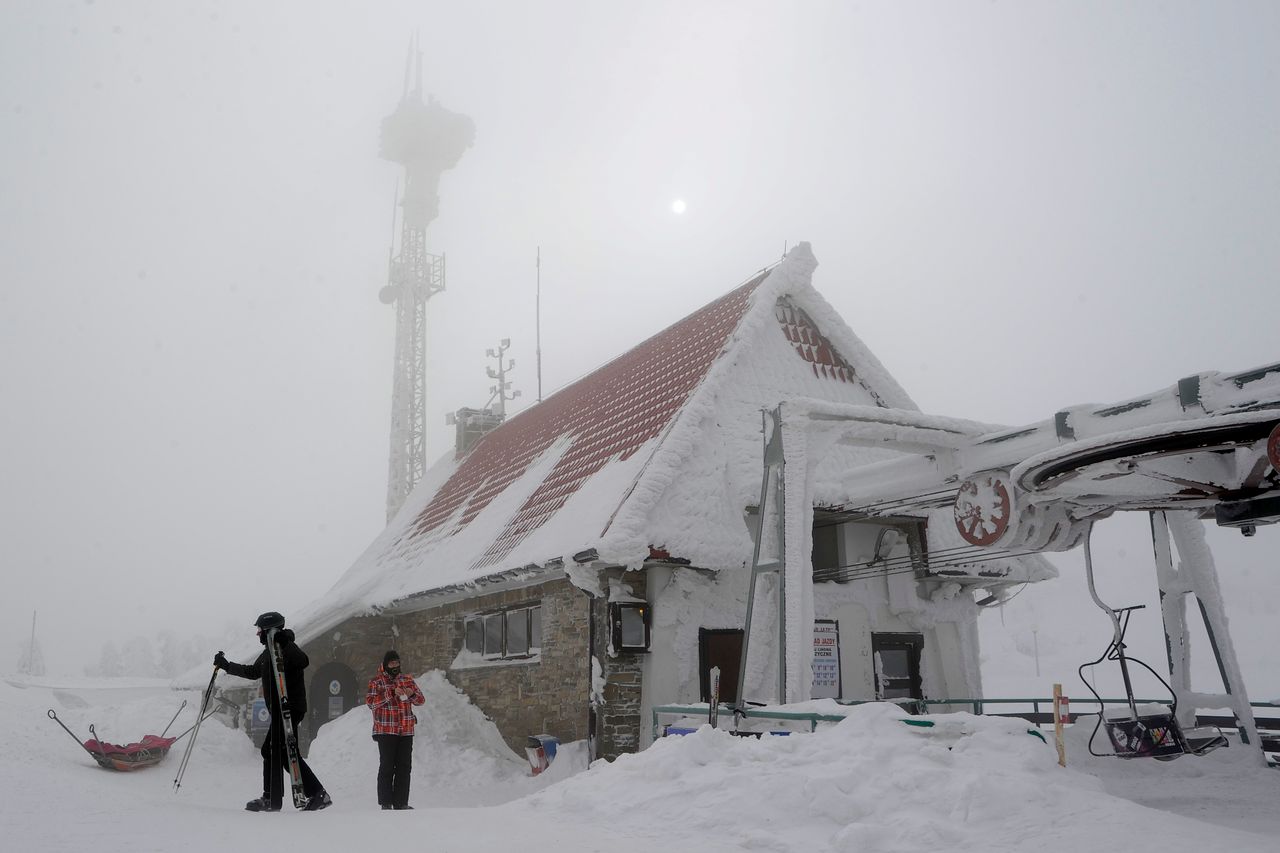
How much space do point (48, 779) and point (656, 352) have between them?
33.6 feet

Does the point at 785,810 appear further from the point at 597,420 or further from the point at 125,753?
the point at 125,753

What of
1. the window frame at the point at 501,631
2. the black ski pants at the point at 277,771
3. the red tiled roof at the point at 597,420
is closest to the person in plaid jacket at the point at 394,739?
the black ski pants at the point at 277,771

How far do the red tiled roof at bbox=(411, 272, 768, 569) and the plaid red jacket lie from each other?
12.9 ft

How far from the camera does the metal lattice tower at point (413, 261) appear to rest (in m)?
32.4

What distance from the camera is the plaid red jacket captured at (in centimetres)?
843

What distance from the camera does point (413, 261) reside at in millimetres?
36875

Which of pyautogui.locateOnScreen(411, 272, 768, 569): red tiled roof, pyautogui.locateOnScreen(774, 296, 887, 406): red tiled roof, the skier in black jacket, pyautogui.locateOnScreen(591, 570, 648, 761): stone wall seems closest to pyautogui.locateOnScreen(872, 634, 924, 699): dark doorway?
pyautogui.locateOnScreen(591, 570, 648, 761): stone wall

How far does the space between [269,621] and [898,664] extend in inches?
326

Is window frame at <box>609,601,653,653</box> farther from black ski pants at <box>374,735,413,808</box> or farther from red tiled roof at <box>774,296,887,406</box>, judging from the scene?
red tiled roof at <box>774,296,887,406</box>

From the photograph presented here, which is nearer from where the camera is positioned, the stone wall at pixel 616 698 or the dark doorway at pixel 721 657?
the stone wall at pixel 616 698

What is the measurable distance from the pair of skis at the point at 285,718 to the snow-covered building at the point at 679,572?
11.5ft

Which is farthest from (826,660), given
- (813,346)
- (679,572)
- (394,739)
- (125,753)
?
(125,753)

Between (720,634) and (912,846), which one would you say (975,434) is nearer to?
(720,634)

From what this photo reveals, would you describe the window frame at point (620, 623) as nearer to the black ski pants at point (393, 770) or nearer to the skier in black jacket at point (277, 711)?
the black ski pants at point (393, 770)
